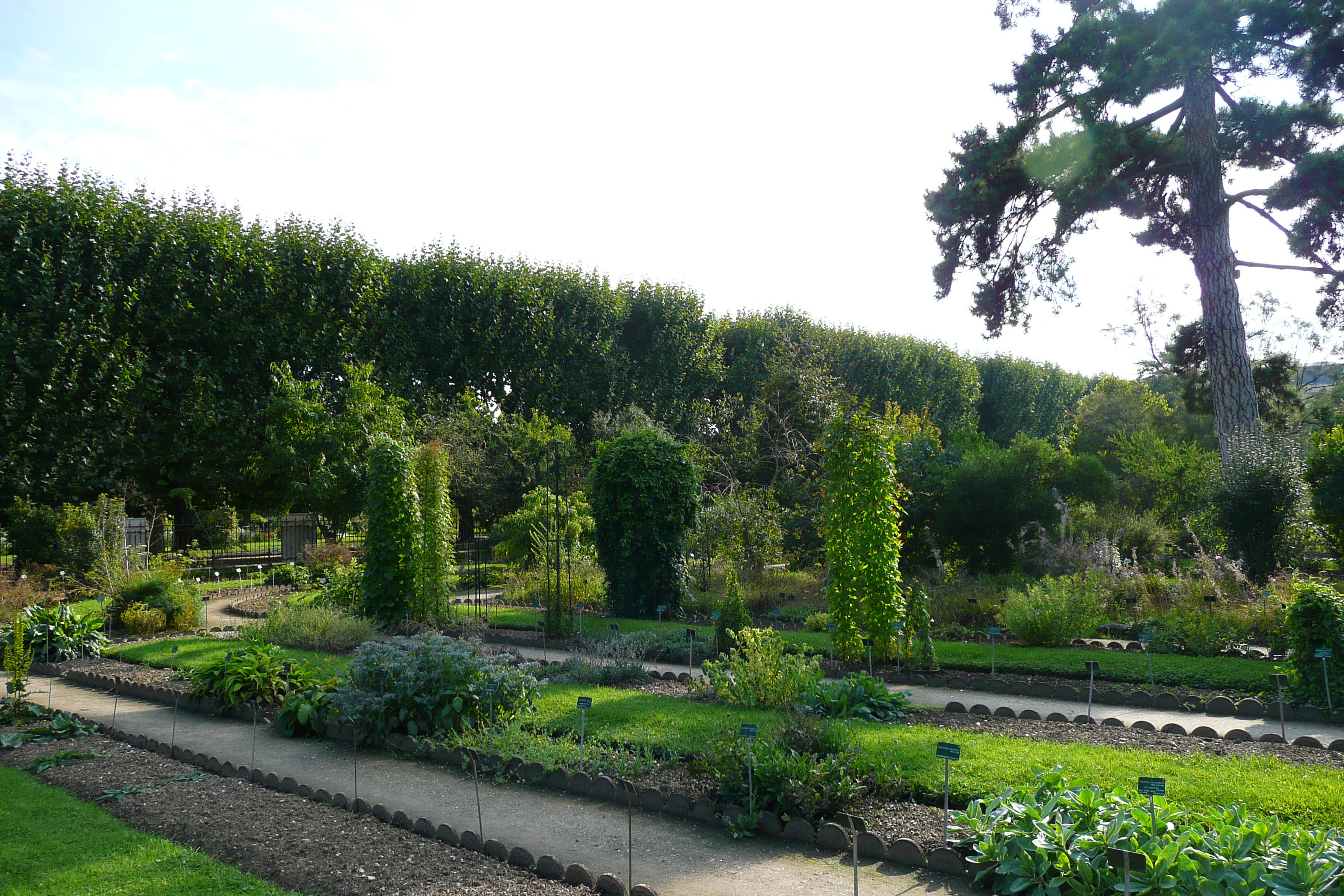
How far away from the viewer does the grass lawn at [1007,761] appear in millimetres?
4535

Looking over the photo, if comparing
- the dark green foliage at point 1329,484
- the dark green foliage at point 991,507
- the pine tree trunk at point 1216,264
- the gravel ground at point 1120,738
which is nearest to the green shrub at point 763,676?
the gravel ground at point 1120,738

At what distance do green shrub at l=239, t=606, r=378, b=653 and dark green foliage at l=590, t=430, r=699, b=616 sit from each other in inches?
151

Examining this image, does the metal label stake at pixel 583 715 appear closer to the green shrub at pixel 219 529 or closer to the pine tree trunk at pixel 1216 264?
the pine tree trunk at pixel 1216 264

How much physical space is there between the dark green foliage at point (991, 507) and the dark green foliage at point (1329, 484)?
3508 millimetres

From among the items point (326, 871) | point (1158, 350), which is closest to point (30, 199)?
point (326, 871)

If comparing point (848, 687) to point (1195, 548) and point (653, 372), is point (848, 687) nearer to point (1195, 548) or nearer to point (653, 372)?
point (1195, 548)

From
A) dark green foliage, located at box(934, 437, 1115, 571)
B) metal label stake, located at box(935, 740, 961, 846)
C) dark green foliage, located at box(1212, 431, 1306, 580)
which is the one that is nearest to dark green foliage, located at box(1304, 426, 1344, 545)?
dark green foliage, located at box(1212, 431, 1306, 580)

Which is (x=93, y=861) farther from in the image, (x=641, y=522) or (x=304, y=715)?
(x=641, y=522)

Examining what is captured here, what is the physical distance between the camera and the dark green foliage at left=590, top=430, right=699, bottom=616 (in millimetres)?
12883

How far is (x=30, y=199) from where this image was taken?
1712 cm

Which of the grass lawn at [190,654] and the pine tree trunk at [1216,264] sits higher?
the pine tree trunk at [1216,264]

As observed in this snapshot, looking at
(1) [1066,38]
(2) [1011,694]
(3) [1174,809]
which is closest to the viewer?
(3) [1174,809]

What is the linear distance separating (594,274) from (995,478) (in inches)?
605

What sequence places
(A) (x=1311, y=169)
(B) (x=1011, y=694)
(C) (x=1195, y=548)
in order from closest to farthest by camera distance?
1. (B) (x=1011, y=694)
2. (A) (x=1311, y=169)
3. (C) (x=1195, y=548)
